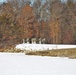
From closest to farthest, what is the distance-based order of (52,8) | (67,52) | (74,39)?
(67,52) → (74,39) → (52,8)

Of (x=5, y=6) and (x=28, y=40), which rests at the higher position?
(x=5, y=6)

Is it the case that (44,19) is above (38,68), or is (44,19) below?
above

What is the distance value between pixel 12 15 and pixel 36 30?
4223mm

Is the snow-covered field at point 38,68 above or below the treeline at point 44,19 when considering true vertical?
below

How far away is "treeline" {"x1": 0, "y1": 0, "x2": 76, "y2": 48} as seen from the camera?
33.5 m

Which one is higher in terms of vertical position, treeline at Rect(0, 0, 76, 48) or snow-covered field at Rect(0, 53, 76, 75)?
treeline at Rect(0, 0, 76, 48)

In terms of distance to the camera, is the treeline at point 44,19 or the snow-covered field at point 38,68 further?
the treeline at point 44,19

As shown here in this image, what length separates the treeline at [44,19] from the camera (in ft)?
110

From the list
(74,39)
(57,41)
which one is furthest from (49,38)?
(74,39)

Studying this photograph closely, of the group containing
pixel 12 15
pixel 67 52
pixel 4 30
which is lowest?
pixel 67 52

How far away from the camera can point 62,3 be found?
3762cm

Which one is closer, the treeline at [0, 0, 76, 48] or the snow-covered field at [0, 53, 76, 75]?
the snow-covered field at [0, 53, 76, 75]

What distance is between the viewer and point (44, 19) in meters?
37.8

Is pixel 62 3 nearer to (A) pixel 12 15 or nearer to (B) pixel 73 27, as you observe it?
(B) pixel 73 27
